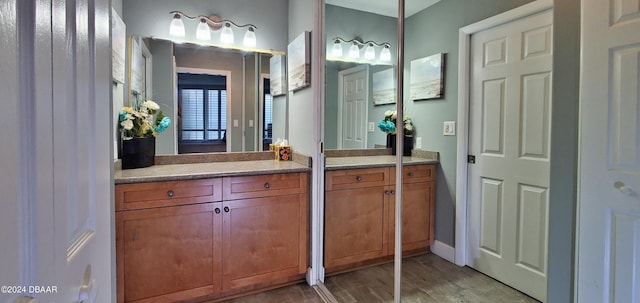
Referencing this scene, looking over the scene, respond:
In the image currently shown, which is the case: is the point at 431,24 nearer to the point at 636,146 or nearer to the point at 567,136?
the point at 567,136

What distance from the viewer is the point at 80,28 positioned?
1.95 feet

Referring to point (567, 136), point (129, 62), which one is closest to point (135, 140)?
point (129, 62)

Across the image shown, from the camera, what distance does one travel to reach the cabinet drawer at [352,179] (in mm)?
2330

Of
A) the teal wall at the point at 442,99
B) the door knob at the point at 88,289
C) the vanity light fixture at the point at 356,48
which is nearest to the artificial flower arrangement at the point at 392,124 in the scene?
the teal wall at the point at 442,99

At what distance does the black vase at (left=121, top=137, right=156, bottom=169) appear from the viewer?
203 centimetres

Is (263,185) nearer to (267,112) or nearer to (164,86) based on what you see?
(267,112)

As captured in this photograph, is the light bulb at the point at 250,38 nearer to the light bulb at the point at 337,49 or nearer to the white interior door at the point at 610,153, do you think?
the light bulb at the point at 337,49

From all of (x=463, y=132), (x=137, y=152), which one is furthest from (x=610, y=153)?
(x=137, y=152)

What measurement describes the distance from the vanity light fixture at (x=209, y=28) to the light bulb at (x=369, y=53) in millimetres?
977

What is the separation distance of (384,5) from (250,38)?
1.15 meters

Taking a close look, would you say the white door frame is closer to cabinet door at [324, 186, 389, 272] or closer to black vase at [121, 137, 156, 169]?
cabinet door at [324, 186, 389, 272]

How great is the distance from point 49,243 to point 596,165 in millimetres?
1413

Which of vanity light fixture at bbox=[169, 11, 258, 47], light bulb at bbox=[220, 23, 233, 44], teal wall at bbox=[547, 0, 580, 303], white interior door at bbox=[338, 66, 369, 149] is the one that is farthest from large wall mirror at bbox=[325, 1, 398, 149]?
teal wall at bbox=[547, 0, 580, 303]

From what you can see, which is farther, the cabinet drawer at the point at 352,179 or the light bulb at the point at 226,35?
the light bulb at the point at 226,35
